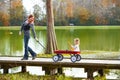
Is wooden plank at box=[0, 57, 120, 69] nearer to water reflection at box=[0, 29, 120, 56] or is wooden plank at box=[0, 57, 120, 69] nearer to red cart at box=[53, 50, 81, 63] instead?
red cart at box=[53, 50, 81, 63]

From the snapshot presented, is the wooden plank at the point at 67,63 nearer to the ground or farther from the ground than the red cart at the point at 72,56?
nearer to the ground

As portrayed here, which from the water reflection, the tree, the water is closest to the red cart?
the water

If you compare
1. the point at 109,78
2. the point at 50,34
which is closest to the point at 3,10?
the point at 50,34

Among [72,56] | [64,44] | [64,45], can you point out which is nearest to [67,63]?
[72,56]

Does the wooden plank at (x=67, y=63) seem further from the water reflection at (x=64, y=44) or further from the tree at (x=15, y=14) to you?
the tree at (x=15, y=14)

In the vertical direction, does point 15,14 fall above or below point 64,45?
below

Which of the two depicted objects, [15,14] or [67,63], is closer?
[67,63]

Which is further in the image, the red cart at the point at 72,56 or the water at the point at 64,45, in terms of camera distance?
the water at the point at 64,45

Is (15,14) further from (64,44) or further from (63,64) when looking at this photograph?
(63,64)

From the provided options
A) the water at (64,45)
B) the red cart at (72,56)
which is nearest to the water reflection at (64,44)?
the water at (64,45)

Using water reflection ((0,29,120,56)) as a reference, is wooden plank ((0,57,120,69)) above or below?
above

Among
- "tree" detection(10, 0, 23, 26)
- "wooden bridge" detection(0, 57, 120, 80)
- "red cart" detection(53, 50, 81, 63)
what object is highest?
"red cart" detection(53, 50, 81, 63)

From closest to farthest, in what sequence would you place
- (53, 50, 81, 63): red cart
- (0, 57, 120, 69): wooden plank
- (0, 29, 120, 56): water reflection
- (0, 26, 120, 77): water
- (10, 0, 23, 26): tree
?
(0, 57, 120, 69): wooden plank < (53, 50, 81, 63): red cart < (0, 26, 120, 77): water < (0, 29, 120, 56): water reflection < (10, 0, 23, 26): tree

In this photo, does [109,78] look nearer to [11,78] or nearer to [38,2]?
[11,78]
